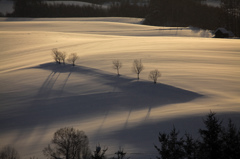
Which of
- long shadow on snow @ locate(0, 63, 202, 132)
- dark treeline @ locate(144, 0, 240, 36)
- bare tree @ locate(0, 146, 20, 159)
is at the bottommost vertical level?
bare tree @ locate(0, 146, 20, 159)

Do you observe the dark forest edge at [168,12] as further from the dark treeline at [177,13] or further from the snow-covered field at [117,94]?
the snow-covered field at [117,94]

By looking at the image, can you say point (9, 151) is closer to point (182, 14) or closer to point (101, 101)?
point (101, 101)

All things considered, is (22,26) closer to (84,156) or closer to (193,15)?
(193,15)

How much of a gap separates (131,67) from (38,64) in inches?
462

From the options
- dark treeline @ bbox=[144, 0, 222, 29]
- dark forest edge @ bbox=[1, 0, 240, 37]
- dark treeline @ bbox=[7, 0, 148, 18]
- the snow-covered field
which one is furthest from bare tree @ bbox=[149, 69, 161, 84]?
dark treeline @ bbox=[7, 0, 148, 18]

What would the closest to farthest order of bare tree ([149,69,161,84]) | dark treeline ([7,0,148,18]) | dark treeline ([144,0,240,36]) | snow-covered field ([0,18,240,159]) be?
snow-covered field ([0,18,240,159]) → bare tree ([149,69,161,84]) → dark treeline ([144,0,240,36]) → dark treeline ([7,0,148,18])

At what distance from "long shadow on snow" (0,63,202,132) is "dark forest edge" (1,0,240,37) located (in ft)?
138

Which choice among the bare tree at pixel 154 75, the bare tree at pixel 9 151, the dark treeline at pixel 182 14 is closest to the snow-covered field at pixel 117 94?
the bare tree at pixel 9 151

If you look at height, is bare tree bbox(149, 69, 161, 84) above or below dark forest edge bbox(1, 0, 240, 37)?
below

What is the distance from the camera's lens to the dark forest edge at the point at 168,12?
63.1 metres

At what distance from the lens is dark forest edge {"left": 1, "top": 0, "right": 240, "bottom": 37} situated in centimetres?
6309

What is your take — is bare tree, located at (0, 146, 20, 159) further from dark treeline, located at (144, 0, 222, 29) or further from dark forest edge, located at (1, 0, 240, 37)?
dark treeline, located at (144, 0, 222, 29)

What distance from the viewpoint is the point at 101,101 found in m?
21.0

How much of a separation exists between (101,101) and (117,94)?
169 centimetres
